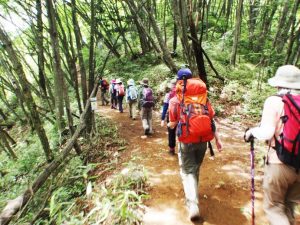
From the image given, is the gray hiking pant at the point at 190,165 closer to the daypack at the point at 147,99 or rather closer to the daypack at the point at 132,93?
the daypack at the point at 147,99

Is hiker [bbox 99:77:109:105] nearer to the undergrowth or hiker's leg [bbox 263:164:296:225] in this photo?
the undergrowth

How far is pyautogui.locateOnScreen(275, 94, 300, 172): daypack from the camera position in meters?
2.91

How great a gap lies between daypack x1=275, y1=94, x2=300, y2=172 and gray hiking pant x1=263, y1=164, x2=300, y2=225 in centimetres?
12

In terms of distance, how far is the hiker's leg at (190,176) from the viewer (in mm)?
4344

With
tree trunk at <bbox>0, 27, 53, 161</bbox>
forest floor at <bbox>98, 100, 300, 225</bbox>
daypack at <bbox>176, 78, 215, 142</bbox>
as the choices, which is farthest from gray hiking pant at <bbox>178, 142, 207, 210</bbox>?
tree trunk at <bbox>0, 27, 53, 161</bbox>

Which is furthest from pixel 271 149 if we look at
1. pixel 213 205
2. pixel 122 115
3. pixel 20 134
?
pixel 20 134

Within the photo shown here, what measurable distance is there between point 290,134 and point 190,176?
1950 mm

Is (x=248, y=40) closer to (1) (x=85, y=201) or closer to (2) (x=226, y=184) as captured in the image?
(2) (x=226, y=184)

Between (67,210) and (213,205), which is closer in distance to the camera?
(213,205)

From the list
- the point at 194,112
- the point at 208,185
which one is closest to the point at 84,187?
the point at 208,185

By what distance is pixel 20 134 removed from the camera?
1642 centimetres

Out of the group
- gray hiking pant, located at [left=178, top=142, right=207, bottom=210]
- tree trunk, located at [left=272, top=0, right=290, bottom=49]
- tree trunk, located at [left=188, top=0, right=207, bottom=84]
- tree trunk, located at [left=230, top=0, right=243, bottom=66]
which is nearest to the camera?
gray hiking pant, located at [left=178, top=142, right=207, bottom=210]

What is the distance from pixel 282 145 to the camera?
9.87 feet

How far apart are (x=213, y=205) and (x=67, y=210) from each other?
2673 millimetres
